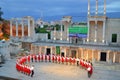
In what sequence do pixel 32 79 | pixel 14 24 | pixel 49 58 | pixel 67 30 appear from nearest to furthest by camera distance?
pixel 32 79
pixel 49 58
pixel 67 30
pixel 14 24

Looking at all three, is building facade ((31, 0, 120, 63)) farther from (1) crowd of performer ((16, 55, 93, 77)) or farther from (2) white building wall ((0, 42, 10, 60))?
(2) white building wall ((0, 42, 10, 60))

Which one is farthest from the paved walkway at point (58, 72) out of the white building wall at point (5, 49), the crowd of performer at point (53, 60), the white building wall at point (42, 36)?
the white building wall at point (42, 36)

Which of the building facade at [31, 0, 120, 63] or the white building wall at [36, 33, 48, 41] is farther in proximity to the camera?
the white building wall at [36, 33, 48, 41]

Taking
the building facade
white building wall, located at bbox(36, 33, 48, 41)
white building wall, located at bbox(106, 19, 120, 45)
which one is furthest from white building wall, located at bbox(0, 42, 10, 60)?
white building wall, located at bbox(106, 19, 120, 45)

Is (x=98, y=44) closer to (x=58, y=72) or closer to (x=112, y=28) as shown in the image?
(x=112, y=28)

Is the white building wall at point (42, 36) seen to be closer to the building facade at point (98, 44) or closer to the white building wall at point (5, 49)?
the building facade at point (98, 44)

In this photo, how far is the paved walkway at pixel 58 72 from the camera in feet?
73.5

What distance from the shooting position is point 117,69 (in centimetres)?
2688

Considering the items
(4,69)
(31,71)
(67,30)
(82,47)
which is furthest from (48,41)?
(31,71)

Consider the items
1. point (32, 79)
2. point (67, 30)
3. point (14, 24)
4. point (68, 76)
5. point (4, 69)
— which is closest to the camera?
point (32, 79)

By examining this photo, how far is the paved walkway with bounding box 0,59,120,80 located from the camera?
22.4 meters

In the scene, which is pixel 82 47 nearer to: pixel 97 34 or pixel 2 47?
pixel 97 34

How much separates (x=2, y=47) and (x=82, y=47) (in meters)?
12.5

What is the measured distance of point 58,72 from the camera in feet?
80.8
